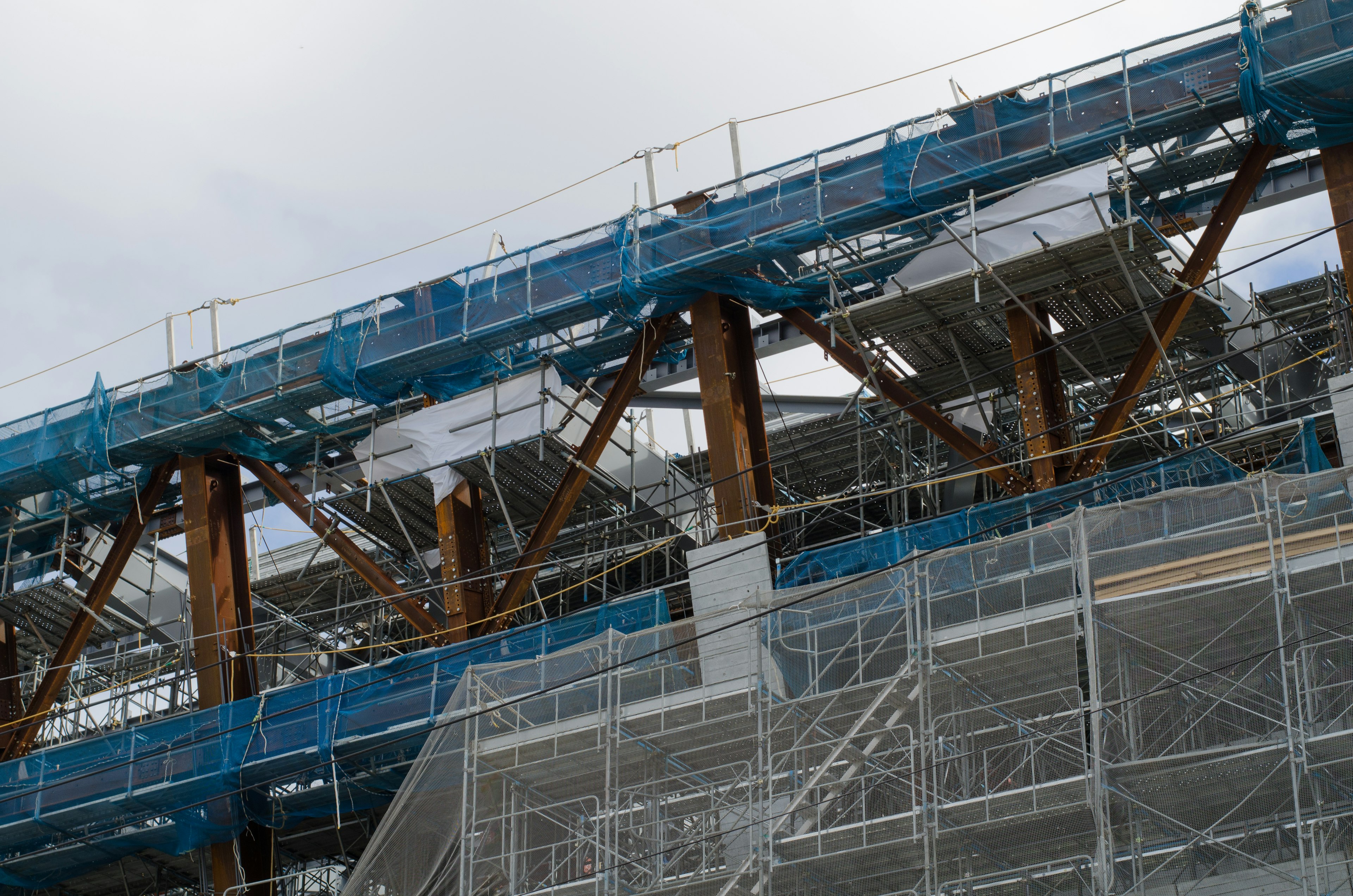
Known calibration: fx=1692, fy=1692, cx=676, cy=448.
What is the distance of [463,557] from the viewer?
28.8 metres

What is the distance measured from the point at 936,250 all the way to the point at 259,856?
14.8 m

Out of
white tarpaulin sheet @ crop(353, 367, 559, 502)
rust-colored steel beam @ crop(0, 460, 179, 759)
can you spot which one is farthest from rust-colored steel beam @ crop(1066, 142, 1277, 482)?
rust-colored steel beam @ crop(0, 460, 179, 759)

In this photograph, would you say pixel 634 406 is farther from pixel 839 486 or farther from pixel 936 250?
pixel 936 250

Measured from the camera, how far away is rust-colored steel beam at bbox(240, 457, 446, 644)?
28.8 meters

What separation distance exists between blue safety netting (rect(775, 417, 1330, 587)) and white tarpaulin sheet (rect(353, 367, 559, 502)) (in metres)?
6.17

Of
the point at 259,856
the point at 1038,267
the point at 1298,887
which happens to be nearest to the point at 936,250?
the point at 1038,267

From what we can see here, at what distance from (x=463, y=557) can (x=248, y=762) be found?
15.8 ft

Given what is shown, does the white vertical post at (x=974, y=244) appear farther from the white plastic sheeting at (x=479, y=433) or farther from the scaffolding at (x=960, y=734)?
the white plastic sheeting at (x=479, y=433)

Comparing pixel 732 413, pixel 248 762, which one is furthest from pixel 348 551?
pixel 732 413

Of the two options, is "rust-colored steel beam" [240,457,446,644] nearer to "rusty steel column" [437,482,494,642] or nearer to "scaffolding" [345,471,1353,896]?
"rusty steel column" [437,482,494,642]

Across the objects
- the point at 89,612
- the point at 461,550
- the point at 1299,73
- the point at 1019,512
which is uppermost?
the point at 1299,73

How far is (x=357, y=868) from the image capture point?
22.7 m

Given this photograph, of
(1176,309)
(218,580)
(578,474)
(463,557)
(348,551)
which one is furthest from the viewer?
→ (218,580)

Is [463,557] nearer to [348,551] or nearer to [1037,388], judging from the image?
[348,551]
